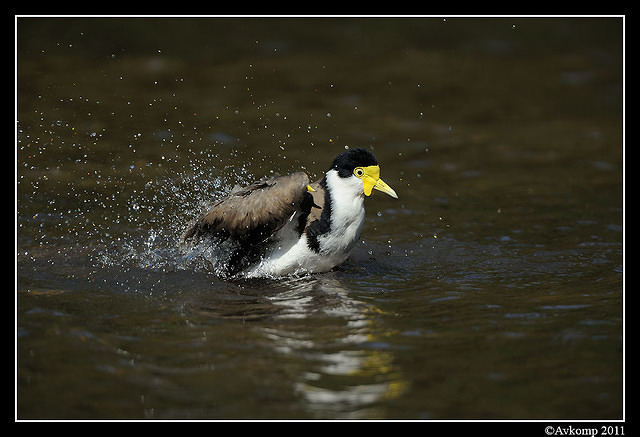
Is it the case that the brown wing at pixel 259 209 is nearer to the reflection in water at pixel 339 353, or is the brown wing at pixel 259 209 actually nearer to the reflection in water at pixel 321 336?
the reflection in water at pixel 321 336

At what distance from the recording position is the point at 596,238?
898cm

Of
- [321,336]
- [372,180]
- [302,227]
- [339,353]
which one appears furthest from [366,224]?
[339,353]

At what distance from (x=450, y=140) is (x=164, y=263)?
521 centimetres

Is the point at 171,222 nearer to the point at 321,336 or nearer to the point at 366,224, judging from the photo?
the point at 366,224

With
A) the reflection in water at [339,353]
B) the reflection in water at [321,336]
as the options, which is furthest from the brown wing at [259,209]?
the reflection in water at [339,353]

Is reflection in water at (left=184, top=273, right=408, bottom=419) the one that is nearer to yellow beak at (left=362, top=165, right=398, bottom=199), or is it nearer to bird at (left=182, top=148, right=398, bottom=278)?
bird at (left=182, top=148, right=398, bottom=278)

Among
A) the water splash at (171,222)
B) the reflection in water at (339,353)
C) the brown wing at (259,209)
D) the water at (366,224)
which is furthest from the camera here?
the water splash at (171,222)

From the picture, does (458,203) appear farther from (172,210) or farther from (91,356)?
(91,356)

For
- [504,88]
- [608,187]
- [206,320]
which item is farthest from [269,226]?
[504,88]

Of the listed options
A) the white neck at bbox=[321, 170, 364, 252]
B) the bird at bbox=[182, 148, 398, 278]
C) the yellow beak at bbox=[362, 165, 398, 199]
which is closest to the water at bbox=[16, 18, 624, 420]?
the bird at bbox=[182, 148, 398, 278]

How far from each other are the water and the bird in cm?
21

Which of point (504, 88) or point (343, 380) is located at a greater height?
point (504, 88)

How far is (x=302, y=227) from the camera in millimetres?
7766

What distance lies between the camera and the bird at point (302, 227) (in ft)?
25.0
